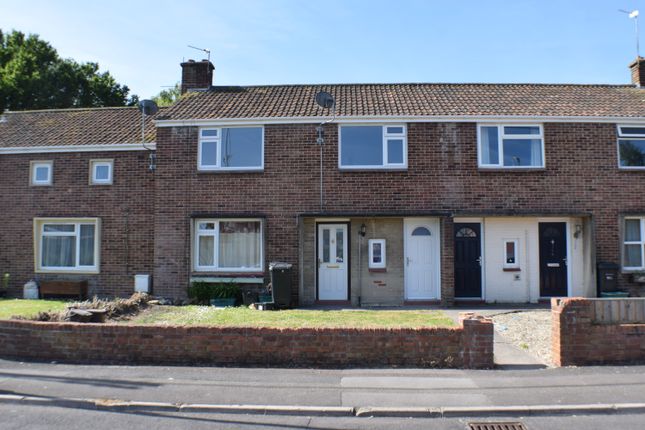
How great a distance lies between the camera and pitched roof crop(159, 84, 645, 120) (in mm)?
13508

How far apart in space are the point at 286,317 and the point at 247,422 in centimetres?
507

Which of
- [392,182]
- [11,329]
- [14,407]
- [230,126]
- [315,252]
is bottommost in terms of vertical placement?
[14,407]

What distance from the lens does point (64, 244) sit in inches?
582

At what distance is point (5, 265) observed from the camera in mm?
14836

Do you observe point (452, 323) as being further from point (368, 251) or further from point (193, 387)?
point (193, 387)

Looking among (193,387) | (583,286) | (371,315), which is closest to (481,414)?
(193,387)

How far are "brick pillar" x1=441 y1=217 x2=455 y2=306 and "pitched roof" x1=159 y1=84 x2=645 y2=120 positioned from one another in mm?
3055

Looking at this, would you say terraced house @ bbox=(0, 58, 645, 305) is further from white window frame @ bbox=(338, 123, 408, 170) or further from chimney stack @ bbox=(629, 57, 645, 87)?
chimney stack @ bbox=(629, 57, 645, 87)

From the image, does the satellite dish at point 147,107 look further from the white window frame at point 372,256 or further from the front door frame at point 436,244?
the front door frame at point 436,244


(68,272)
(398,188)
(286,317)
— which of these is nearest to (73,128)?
(68,272)

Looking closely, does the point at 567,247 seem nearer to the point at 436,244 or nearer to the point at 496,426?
the point at 436,244

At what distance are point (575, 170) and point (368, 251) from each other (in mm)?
5853

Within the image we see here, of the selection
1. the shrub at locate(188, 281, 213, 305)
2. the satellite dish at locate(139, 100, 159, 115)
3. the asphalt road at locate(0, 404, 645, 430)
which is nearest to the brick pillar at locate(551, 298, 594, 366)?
the asphalt road at locate(0, 404, 645, 430)

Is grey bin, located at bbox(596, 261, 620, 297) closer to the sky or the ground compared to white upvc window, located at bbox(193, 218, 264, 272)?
closer to the ground
